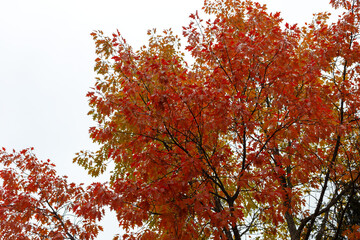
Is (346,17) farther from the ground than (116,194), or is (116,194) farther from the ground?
(346,17)

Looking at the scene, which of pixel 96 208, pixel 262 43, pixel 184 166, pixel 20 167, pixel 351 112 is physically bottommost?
pixel 96 208

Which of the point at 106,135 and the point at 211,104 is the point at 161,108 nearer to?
the point at 211,104

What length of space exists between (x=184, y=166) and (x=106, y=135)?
145 centimetres

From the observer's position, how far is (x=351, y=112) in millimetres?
5410

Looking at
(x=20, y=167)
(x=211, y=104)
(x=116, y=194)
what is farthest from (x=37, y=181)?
(x=211, y=104)

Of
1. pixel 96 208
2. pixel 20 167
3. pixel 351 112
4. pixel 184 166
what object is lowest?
pixel 96 208

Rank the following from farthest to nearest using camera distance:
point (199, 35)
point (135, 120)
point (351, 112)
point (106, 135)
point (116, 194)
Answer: point (351, 112), point (199, 35), point (106, 135), point (135, 120), point (116, 194)

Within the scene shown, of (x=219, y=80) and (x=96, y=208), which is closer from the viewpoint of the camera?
(x=96, y=208)

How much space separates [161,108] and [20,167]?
491 centimetres

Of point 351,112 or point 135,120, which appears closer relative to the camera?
point 135,120

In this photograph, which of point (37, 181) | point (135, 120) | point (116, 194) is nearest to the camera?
point (116, 194)

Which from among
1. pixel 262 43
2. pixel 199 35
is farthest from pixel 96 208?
pixel 262 43

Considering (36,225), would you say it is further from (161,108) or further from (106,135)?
(161,108)

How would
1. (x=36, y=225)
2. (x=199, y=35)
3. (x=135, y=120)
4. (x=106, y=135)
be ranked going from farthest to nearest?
(x=36, y=225) < (x=199, y=35) < (x=106, y=135) < (x=135, y=120)
